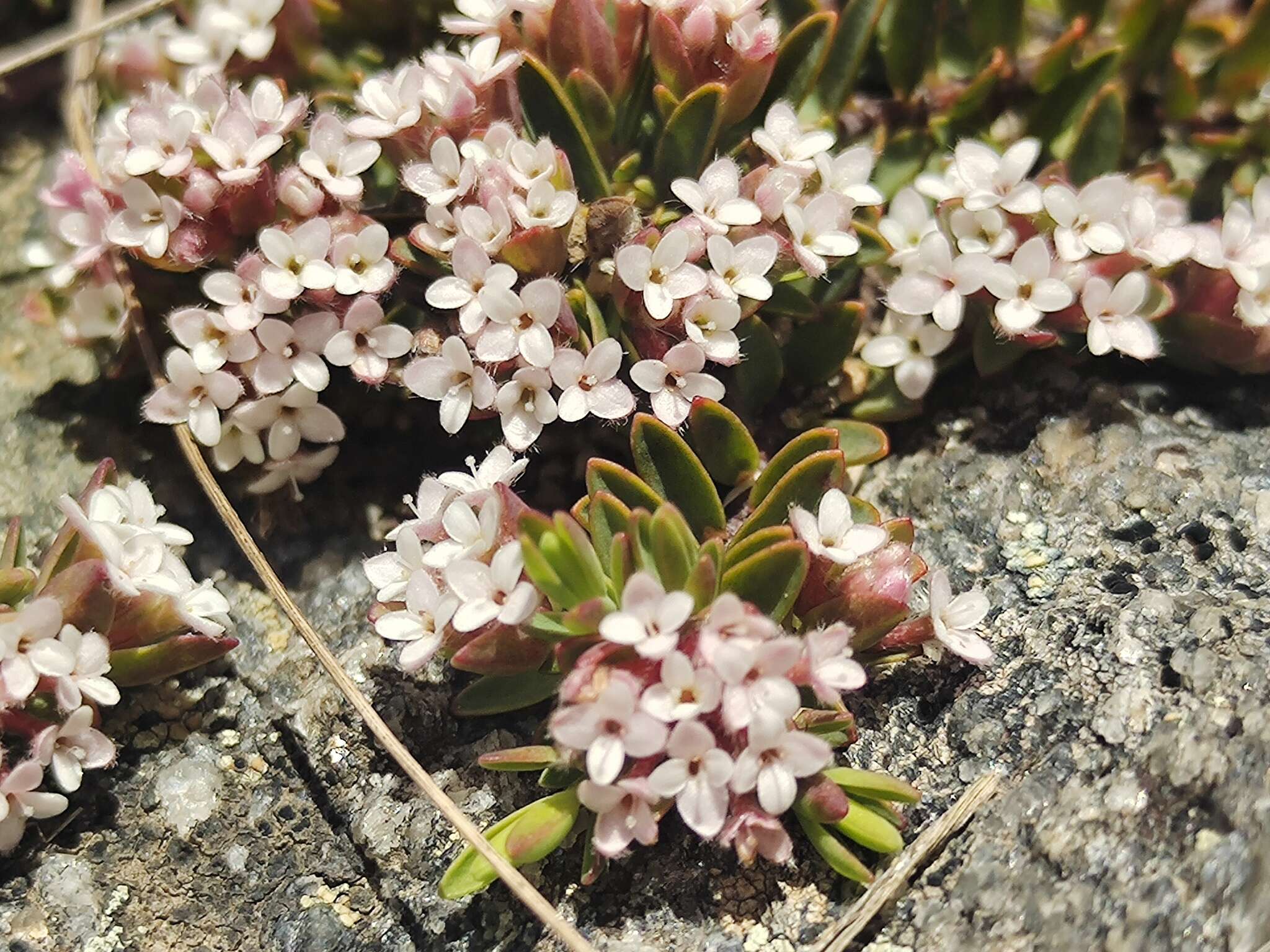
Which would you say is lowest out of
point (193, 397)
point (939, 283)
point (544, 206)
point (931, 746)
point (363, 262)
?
point (931, 746)

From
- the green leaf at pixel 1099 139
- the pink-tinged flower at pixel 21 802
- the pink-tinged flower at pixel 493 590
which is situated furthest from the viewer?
the green leaf at pixel 1099 139

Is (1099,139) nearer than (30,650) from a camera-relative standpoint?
No

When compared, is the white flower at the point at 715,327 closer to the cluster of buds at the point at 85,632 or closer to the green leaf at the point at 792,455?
the green leaf at the point at 792,455

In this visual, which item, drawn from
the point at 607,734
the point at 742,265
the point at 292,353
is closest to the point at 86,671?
the point at 292,353

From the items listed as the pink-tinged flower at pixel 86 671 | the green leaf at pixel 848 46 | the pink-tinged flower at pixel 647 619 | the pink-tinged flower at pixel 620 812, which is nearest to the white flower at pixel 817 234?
the green leaf at pixel 848 46

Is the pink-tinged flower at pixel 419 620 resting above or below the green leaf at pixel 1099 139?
below

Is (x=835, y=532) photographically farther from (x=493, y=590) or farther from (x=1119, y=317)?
(x=1119, y=317)

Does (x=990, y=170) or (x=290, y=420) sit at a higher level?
(x=990, y=170)
